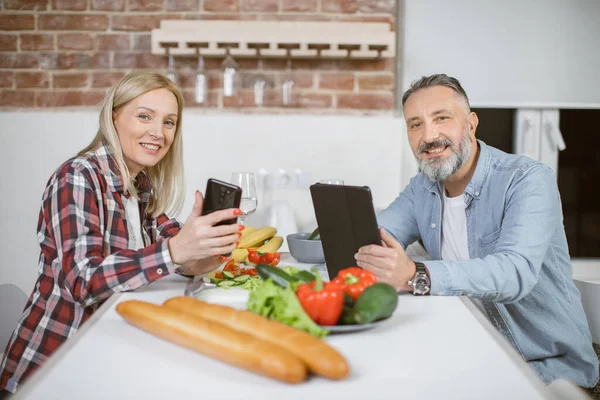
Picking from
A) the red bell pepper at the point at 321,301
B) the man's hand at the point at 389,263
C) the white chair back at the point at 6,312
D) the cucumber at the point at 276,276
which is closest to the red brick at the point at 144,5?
the white chair back at the point at 6,312

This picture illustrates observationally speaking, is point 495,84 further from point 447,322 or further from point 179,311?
point 179,311

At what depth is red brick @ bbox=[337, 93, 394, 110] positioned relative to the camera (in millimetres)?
3045

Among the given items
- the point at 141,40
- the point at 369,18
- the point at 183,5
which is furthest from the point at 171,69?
the point at 369,18

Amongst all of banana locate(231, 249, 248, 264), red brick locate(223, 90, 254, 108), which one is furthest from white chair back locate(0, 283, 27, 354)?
red brick locate(223, 90, 254, 108)

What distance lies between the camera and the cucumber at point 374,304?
0.96 meters

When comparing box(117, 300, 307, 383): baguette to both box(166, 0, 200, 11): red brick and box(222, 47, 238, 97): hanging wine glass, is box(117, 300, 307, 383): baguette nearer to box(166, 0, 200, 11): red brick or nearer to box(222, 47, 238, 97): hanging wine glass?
box(222, 47, 238, 97): hanging wine glass

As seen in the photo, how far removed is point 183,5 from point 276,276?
91.2 inches

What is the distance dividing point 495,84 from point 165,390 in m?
2.74

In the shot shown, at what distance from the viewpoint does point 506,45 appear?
3059 mm

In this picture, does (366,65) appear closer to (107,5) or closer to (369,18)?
(369,18)

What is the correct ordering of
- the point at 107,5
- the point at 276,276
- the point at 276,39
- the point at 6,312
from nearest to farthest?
the point at 276,276
the point at 6,312
the point at 276,39
the point at 107,5

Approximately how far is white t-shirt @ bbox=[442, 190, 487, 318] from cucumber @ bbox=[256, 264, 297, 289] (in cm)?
89

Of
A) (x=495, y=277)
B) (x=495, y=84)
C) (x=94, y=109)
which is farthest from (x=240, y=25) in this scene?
(x=495, y=277)

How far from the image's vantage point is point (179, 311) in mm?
947
